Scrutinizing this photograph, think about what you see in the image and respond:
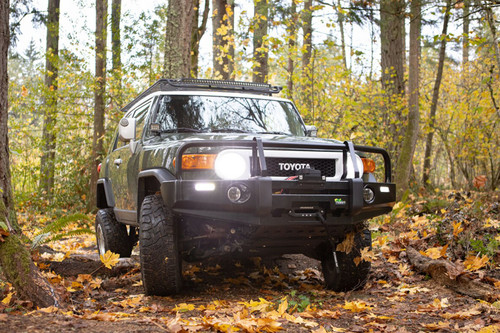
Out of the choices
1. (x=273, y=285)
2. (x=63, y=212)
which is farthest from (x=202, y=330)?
(x=63, y=212)

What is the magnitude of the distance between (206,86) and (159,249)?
2.28m

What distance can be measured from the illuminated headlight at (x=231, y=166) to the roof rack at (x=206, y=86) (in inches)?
71.9

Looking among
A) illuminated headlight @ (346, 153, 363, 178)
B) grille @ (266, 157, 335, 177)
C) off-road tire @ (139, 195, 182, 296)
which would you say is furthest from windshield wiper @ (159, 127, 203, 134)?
illuminated headlight @ (346, 153, 363, 178)

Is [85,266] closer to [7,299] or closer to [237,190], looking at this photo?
[7,299]

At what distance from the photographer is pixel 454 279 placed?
14.6ft

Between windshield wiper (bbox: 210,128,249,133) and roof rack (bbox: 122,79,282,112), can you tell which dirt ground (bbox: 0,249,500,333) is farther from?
roof rack (bbox: 122,79,282,112)

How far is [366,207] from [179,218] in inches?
63.6

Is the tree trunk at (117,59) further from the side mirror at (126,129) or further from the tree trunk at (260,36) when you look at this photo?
the side mirror at (126,129)

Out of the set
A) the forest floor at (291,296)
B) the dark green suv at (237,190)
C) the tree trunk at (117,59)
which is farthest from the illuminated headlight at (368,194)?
the tree trunk at (117,59)

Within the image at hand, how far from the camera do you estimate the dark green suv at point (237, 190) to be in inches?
148

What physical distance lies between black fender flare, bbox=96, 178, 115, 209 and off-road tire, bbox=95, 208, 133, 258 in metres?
0.17

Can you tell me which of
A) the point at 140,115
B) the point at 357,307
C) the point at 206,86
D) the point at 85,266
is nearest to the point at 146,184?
the point at 140,115

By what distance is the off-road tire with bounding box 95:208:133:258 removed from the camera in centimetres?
600

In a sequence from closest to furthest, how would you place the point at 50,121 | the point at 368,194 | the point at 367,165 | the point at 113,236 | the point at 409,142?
the point at 368,194, the point at 367,165, the point at 113,236, the point at 409,142, the point at 50,121
